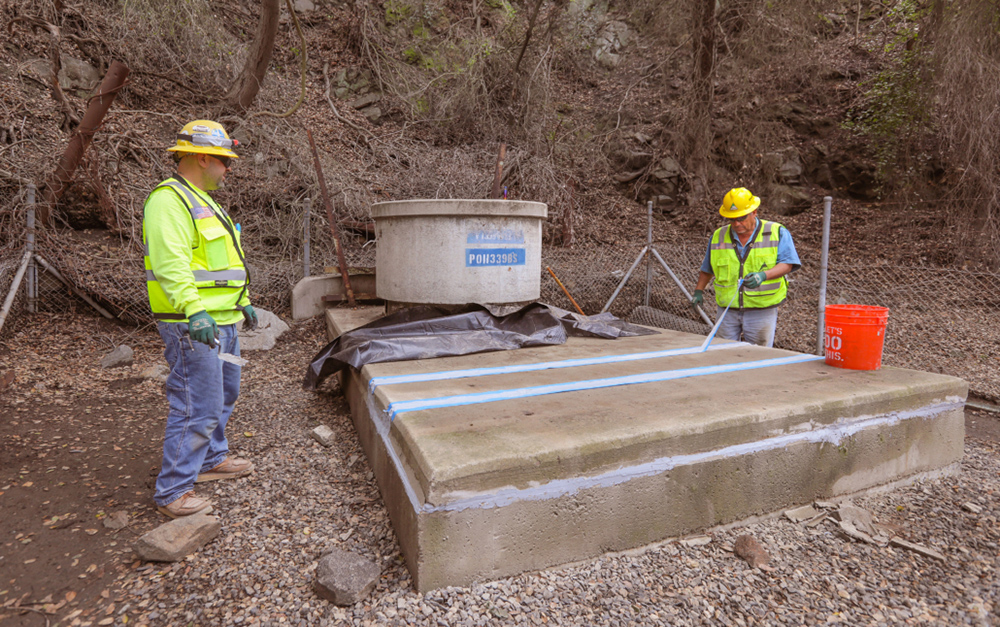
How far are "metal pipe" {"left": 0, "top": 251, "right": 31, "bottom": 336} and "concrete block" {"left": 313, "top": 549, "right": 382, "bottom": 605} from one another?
4.81 m

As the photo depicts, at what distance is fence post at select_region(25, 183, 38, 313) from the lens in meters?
5.78

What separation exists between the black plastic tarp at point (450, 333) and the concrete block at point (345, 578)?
171cm

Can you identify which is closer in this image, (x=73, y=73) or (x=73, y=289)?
(x=73, y=289)

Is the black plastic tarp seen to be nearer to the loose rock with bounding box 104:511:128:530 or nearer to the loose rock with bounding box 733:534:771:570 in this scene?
the loose rock with bounding box 104:511:128:530

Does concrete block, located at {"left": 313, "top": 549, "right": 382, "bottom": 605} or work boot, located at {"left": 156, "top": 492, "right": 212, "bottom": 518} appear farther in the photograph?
work boot, located at {"left": 156, "top": 492, "right": 212, "bottom": 518}

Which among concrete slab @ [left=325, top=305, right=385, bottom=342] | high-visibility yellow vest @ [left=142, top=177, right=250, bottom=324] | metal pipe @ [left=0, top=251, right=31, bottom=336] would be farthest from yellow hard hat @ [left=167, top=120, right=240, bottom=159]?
metal pipe @ [left=0, top=251, right=31, bottom=336]

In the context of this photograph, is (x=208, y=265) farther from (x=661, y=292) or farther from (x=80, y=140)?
(x=661, y=292)

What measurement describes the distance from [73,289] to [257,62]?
4.87 meters

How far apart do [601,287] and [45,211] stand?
22.0 feet

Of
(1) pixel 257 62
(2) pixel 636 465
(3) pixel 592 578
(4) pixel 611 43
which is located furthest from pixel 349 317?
(4) pixel 611 43

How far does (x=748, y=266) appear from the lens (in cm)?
470

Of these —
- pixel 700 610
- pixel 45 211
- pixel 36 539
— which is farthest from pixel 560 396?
pixel 45 211

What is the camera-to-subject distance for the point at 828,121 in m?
13.2

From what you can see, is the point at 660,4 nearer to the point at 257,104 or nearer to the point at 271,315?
the point at 257,104
